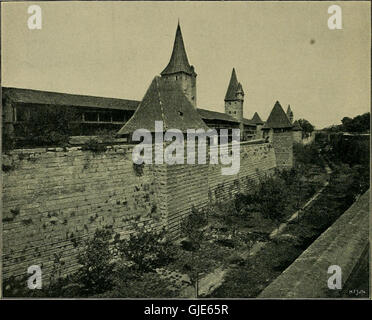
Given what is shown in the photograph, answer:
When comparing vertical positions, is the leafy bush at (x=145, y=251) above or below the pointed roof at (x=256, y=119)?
below

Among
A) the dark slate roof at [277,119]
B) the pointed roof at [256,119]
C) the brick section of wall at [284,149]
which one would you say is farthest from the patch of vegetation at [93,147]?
the pointed roof at [256,119]

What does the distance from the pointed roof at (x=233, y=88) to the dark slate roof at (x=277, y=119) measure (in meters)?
13.6

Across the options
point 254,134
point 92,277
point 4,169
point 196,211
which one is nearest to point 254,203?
point 196,211

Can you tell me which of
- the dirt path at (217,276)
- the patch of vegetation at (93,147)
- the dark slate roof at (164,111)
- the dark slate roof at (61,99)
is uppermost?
the dark slate roof at (61,99)

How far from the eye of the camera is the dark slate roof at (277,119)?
22.2 meters

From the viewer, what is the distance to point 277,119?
894 inches

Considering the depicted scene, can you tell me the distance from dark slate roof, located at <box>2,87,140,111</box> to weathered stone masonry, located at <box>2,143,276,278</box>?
6.94 metres

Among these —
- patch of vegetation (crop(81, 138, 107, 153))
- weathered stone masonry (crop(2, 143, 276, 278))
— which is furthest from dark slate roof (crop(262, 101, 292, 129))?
patch of vegetation (crop(81, 138, 107, 153))

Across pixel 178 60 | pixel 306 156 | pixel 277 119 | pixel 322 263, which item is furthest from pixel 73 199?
pixel 306 156

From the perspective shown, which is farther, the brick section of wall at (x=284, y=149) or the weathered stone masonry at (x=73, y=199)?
the brick section of wall at (x=284, y=149)

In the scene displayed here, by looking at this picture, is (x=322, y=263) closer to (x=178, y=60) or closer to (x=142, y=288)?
(x=142, y=288)

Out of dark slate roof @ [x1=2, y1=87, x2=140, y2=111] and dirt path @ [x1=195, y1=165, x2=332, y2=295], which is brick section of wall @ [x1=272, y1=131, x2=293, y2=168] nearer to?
dark slate roof @ [x1=2, y1=87, x2=140, y2=111]

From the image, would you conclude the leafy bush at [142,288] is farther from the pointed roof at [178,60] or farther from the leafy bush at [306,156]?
the leafy bush at [306,156]

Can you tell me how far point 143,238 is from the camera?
27.2ft
